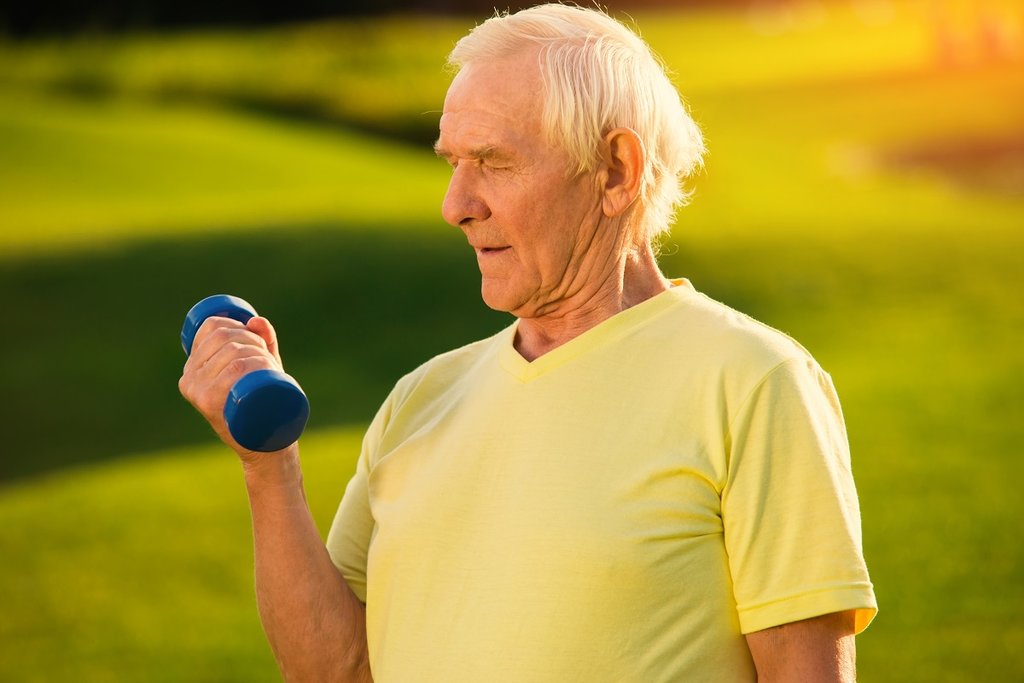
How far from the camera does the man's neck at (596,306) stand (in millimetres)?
2205

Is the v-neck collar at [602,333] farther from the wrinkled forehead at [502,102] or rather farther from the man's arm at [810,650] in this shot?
the man's arm at [810,650]

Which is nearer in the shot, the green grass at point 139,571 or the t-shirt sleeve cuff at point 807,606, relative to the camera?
the t-shirt sleeve cuff at point 807,606

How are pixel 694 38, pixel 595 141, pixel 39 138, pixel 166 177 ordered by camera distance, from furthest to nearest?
pixel 694 38, pixel 39 138, pixel 166 177, pixel 595 141

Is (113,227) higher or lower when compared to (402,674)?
lower

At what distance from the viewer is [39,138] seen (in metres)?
19.8

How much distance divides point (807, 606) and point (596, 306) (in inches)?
23.3

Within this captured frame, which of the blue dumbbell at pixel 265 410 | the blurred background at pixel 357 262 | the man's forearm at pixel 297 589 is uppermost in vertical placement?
the blue dumbbell at pixel 265 410

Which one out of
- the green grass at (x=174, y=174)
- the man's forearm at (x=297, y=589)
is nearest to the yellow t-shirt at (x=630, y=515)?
the man's forearm at (x=297, y=589)

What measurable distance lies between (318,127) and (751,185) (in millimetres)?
7171

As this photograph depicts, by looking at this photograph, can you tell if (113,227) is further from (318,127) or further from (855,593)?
(855,593)

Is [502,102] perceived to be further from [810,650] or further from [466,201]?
[810,650]

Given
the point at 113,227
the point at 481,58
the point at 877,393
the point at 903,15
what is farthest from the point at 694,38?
the point at 481,58

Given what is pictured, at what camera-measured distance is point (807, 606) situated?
6.08ft

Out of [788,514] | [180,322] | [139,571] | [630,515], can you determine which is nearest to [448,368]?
[630,515]
